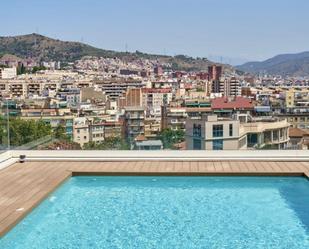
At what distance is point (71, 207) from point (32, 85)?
8730 cm

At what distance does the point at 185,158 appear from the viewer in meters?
7.83

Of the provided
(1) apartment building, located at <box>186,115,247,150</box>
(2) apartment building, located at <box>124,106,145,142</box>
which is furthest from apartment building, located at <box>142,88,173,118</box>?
(1) apartment building, located at <box>186,115,247,150</box>

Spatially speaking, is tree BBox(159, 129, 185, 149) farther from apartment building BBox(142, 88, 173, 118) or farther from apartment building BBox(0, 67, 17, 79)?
apartment building BBox(0, 67, 17, 79)

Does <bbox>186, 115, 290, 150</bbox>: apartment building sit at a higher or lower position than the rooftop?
higher

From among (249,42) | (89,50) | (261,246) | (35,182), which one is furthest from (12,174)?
(249,42)

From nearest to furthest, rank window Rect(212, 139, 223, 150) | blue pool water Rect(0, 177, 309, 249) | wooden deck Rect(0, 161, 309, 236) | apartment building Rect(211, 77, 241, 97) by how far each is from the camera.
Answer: blue pool water Rect(0, 177, 309, 249), wooden deck Rect(0, 161, 309, 236), window Rect(212, 139, 223, 150), apartment building Rect(211, 77, 241, 97)

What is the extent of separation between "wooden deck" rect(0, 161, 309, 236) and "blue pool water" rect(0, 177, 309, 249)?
3.9 inches

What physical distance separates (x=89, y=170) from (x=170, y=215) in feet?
6.42

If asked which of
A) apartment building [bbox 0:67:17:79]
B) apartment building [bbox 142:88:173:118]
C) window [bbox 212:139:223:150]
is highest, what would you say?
apartment building [bbox 0:67:17:79]

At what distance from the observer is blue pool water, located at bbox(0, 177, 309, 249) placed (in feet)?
15.1

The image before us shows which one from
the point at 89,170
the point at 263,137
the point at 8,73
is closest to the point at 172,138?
the point at 89,170

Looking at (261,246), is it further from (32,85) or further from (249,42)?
(249,42)

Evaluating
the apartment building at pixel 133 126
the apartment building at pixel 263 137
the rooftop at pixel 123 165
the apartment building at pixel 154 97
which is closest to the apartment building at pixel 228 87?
the apartment building at pixel 154 97

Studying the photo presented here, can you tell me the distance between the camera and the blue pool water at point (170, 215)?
15.1 ft
